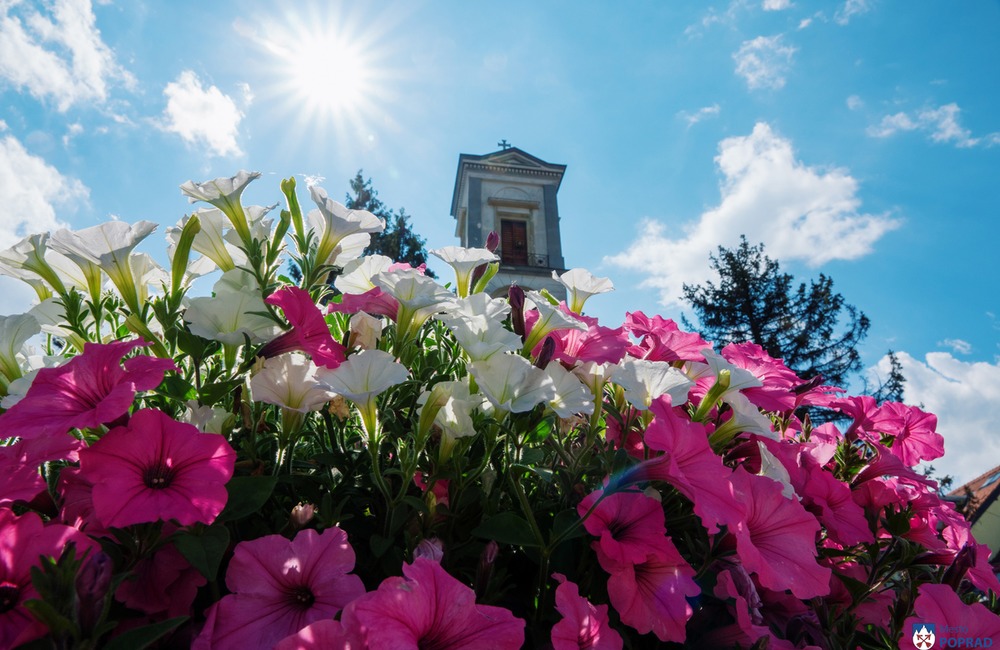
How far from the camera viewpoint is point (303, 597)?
0.63 meters

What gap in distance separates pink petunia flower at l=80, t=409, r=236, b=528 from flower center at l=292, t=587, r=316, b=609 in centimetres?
13

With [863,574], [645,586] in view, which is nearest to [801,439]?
[863,574]

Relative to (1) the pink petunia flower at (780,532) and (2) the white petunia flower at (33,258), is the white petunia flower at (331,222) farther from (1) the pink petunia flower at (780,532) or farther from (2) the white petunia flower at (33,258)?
(1) the pink petunia flower at (780,532)

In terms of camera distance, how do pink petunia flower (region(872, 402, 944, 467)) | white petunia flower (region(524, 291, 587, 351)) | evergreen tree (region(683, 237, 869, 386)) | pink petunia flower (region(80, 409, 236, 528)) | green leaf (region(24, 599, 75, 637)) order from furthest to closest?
evergreen tree (region(683, 237, 869, 386)) < pink petunia flower (region(872, 402, 944, 467)) < white petunia flower (region(524, 291, 587, 351)) < pink petunia flower (region(80, 409, 236, 528)) < green leaf (region(24, 599, 75, 637))

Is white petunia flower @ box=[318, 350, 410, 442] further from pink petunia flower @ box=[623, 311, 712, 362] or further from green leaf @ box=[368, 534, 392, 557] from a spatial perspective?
pink petunia flower @ box=[623, 311, 712, 362]

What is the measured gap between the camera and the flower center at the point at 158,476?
0.62m

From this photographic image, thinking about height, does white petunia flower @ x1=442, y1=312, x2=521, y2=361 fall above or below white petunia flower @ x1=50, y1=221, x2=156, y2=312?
below

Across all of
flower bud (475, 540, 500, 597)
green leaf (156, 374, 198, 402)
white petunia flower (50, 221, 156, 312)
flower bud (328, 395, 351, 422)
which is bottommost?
flower bud (475, 540, 500, 597)

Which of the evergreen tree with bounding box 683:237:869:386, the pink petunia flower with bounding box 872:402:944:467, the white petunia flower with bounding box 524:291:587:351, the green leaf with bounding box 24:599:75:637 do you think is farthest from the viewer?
the evergreen tree with bounding box 683:237:869:386

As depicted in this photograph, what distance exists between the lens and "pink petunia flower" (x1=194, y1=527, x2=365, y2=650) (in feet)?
1.93

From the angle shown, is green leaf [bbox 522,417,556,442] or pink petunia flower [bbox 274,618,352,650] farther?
green leaf [bbox 522,417,556,442]

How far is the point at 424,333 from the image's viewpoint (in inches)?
39.1

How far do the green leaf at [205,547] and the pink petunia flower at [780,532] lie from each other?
599mm

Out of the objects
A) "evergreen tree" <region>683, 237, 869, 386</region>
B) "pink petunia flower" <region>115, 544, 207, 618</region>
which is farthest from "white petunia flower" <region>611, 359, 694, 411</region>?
"evergreen tree" <region>683, 237, 869, 386</region>
